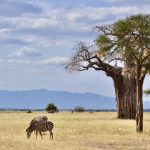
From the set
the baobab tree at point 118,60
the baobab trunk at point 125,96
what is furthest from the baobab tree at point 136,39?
the baobab trunk at point 125,96

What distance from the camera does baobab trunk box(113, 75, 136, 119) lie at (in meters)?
67.4

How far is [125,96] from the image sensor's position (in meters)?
67.6

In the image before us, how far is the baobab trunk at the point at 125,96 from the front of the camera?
67.4m

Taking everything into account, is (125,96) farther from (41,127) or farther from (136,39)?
(41,127)

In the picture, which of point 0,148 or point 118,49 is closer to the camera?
point 0,148

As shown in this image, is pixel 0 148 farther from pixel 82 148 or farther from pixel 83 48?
pixel 83 48

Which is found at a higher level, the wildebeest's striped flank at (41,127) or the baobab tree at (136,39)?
the baobab tree at (136,39)

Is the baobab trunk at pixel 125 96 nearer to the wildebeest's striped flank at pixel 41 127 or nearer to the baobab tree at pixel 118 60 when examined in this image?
the baobab tree at pixel 118 60

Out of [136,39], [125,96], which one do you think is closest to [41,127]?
[136,39]

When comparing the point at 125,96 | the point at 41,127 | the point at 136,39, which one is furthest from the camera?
the point at 125,96

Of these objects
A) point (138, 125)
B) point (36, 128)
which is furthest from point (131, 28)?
point (36, 128)

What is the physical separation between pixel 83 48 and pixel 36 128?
21.4 meters

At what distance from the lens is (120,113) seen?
68.1 meters

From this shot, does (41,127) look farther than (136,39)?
No
